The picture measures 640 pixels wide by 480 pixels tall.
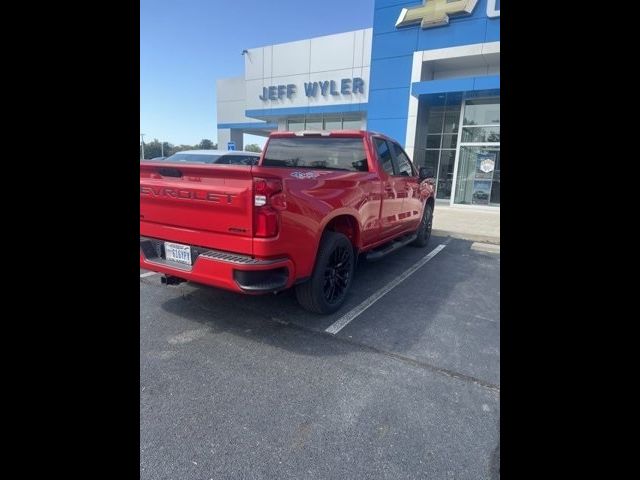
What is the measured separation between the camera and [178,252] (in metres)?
3.23

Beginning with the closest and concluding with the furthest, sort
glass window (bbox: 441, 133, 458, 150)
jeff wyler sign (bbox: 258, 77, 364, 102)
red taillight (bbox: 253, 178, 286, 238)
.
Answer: red taillight (bbox: 253, 178, 286, 238) < glass window (bbox: 441, 133, 458, 150) < jeff wyler sign (bbox: 258, 77, 364, 102)

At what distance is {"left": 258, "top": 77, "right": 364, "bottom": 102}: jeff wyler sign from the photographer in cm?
1827

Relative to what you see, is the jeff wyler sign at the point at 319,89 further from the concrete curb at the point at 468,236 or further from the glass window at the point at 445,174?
the concrete curb at the point at 468,236

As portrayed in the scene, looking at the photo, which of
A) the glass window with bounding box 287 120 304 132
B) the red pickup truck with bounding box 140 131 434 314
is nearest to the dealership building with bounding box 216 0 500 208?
the glass window with bounding box 287 120 304 132

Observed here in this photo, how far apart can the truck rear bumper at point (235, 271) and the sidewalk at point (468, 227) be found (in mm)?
6770

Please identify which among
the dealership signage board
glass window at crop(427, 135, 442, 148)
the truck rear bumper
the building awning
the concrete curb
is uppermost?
the dealership signage board

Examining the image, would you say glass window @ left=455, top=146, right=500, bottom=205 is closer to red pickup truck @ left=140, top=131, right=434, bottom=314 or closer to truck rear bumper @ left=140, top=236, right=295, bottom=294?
red pickup truck @ left=140, top=131, right=434, bottom=314

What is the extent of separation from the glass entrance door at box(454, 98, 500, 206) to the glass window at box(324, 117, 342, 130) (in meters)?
7.36

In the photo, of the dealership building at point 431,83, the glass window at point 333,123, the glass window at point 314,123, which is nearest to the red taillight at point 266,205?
the dealership building at point 431,83

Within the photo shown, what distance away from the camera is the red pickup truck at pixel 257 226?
288cm
